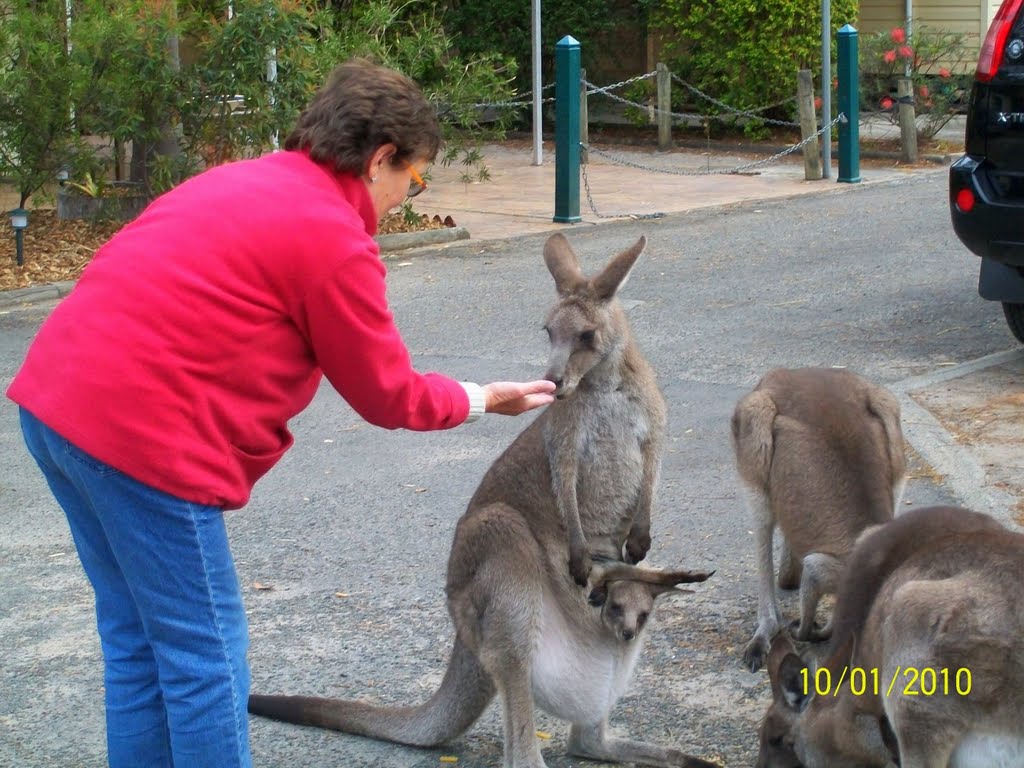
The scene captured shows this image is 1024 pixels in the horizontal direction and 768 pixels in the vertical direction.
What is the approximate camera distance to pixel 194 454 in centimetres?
296

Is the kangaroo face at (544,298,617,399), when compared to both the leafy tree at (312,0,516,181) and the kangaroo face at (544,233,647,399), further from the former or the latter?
the leafy tree at (312,0,516,181)

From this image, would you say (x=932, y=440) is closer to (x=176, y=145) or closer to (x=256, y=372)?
(x=256, y=372)

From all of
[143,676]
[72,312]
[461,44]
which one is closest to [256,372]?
[72,312]

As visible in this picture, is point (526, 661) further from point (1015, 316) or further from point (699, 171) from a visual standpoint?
point (699, 171)

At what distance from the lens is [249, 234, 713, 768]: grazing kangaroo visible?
3.67 metres

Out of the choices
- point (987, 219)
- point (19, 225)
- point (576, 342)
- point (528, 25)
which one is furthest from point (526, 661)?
point (528, 25)

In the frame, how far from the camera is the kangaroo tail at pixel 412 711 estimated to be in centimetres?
380

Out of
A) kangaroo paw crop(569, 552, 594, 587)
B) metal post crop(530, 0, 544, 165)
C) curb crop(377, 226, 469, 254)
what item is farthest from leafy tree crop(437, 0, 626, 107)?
kangaroo paw crop(569, 552, 594, 587)

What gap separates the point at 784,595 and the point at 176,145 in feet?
28.3

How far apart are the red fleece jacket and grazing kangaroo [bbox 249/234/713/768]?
2.98 feet

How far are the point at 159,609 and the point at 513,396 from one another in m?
1.03

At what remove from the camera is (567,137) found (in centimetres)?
1270

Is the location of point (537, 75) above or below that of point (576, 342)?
above
